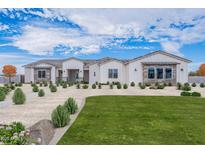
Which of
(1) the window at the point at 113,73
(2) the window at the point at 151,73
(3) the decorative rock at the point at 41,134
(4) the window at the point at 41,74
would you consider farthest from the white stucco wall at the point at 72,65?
(3) the decorative rock at the point at 41,134

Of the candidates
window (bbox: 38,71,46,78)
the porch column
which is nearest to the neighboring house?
the porch column

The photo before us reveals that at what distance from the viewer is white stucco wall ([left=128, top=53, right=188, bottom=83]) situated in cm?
2625

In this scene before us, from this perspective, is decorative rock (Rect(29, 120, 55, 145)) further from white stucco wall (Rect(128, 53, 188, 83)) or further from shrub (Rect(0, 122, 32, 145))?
white stucco wall (Rect(128, 53, 188, 83))

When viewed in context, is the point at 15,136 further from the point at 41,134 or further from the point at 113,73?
the point at 113,73

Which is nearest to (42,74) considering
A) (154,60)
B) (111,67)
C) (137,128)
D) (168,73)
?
(111,67)

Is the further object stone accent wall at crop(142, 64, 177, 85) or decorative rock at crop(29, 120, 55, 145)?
stone accent wall at crop(142, 64, 177, 85)

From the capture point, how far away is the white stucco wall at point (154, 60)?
86.1 feet

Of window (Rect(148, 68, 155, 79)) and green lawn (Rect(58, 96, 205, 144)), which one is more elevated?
window (Rect(148, 68, 155, 79))

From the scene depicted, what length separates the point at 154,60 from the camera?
86.3ft

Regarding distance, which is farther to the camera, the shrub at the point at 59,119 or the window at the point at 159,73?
the window at the point at 159,73

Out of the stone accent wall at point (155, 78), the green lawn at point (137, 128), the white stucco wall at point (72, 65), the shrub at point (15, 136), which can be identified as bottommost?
the green lawn at point (137, 128)

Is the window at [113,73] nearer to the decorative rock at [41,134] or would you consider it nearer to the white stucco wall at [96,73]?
the white stucco wall at [96,73]

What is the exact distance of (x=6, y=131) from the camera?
500cm
